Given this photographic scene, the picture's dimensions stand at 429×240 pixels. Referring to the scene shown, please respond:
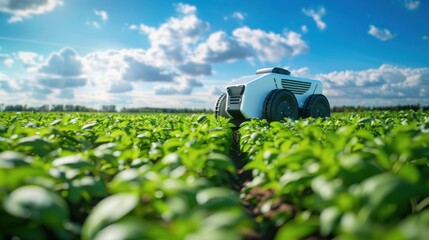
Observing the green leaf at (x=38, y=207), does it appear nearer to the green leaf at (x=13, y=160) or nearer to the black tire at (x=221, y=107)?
the green leaf at (x=13, y=160)

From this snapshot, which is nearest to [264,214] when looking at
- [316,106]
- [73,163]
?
[73,163]

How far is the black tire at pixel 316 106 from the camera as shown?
10156 millimetres

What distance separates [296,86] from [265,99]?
6.55ft

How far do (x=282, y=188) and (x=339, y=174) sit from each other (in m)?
0.36

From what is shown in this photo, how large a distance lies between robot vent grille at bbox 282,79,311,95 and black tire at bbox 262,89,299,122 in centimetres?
63

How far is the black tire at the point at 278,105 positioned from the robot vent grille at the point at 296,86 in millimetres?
634

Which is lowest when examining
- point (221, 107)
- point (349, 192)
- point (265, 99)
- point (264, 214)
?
point (264, 214)

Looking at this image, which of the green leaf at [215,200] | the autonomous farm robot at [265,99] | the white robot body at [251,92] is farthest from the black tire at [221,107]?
the green leaf at [215,200]

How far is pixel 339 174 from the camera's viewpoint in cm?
187

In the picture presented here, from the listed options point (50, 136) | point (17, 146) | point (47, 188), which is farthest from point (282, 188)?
point (50, 136)

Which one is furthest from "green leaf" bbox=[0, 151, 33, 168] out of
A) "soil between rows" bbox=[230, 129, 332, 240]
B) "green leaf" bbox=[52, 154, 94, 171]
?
"soil between rows" bbox=[230, 129, 332, 240]

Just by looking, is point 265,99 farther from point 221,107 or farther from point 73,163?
point 73,163

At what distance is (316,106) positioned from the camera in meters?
10.5

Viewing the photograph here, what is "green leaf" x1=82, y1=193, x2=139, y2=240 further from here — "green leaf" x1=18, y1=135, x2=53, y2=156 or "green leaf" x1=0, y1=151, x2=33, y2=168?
"green leaf" x1=18, y1=135, x2=53, y2=156
